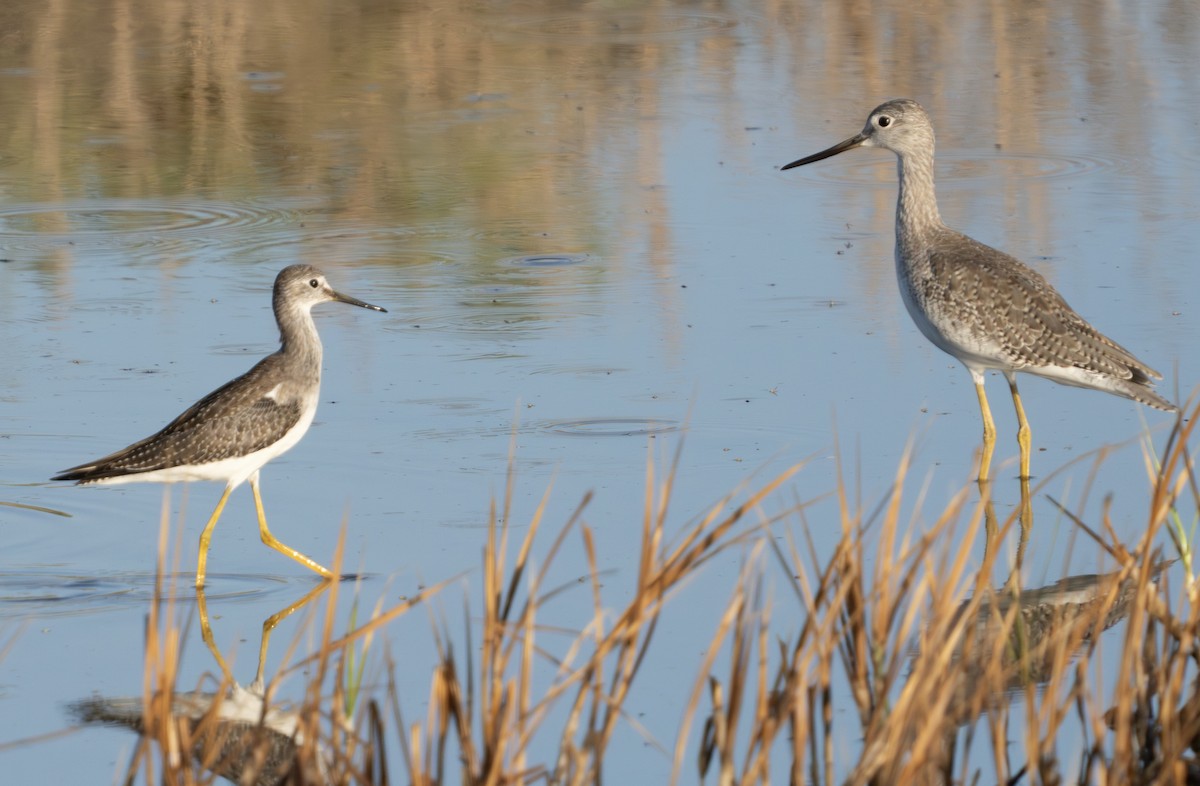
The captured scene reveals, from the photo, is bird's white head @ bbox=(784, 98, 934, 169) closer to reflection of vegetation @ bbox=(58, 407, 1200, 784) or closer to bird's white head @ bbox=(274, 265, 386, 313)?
bird's white head @ bbox=(274, 265, 386, 313)

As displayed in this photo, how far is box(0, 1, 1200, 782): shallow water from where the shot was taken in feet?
22.2

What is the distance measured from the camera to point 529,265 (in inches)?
415

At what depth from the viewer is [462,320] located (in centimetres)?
955

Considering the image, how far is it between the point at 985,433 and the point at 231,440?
3038 mm

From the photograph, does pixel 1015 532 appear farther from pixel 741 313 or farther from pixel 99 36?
pixel 99 36

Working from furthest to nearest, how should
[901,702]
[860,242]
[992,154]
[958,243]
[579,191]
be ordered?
[992,154]
[579,191]
[860,242]
[958,243]
[901,702]

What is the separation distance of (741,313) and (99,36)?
916cm

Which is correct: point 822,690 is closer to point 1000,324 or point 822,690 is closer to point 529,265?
point 1000,324

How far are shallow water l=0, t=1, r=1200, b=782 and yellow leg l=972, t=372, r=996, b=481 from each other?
0.14 metres

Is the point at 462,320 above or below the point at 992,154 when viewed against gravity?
below

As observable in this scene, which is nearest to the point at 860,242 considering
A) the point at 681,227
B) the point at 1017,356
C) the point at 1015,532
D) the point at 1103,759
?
the point at 681,227

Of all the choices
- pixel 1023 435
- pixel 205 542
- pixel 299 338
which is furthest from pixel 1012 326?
pixel 205 542

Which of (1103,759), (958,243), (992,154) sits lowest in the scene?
(1103,759)

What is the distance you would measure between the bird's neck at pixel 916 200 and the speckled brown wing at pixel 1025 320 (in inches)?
16.2
